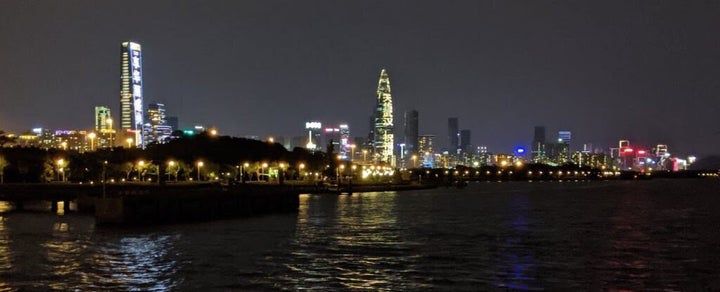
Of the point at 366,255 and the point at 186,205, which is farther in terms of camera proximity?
the point at 186,205

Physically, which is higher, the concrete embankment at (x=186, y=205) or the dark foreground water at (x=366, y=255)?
the concrete embankment at (x=186, y=205)

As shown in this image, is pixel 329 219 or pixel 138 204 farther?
pixel 329 219

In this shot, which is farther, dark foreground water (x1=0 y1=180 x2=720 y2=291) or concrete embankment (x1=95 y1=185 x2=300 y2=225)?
concrete embankment (x1=95 y1=185 x2=300 y2=225)

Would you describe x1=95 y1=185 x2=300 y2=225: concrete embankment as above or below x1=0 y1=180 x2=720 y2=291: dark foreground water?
above

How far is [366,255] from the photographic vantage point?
43688 mm

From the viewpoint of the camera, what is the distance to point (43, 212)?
85.1 meters

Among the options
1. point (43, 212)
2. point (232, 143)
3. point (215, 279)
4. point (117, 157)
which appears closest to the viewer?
point (215, 279)

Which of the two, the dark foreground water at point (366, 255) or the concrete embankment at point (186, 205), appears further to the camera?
the concrete embankment at point (186, 205)

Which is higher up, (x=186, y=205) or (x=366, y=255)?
(x=186, y=205)

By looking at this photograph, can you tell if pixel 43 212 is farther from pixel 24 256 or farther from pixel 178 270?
pixel 178 270

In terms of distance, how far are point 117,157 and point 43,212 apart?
57.3 metres

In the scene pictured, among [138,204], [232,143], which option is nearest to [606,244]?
[138,204]

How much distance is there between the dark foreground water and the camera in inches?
1348

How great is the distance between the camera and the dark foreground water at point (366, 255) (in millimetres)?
34250
